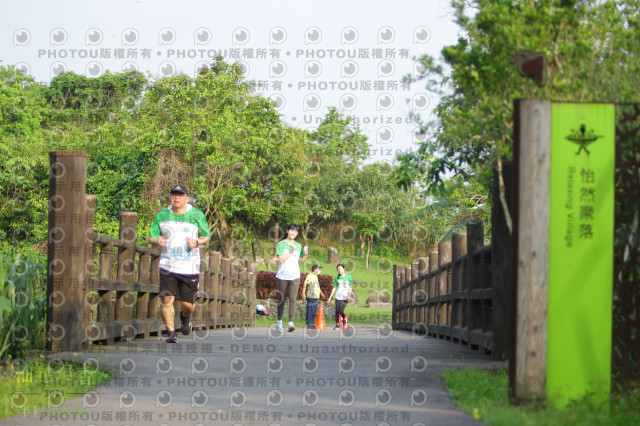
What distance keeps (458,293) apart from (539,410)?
5748mm

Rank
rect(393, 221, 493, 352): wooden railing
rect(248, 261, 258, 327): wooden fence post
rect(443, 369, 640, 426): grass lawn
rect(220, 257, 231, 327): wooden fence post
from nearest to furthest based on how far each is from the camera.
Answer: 1. rect(443, 369, 640, 426): grass lawn
2. rect(393, 221, 493, 352): wooden railing
3. rect(220, 257, 231, 327): wooden fence post
4. rect(248, 261, 258, 327): wooden fence post

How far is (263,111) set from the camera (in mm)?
39469

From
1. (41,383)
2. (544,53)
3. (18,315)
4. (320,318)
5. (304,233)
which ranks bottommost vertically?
(320,318)

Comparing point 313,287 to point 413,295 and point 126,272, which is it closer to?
point 413,295

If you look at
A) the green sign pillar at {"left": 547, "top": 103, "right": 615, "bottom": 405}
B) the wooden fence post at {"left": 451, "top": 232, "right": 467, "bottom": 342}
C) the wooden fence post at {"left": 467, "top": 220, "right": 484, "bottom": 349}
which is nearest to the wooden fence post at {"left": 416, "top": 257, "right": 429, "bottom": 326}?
the wooden fence post at {"left": 451, "top": 232, "right": 467, "bottom": 342}

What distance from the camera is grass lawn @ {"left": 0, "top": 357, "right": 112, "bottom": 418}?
5.21 meters

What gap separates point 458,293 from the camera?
10.2 meters

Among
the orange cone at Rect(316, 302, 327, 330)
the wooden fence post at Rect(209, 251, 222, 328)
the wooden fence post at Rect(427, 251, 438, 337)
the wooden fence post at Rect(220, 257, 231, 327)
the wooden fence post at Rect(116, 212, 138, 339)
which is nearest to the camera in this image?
the wooden fence post at Rect(116, 212, 138, 339)

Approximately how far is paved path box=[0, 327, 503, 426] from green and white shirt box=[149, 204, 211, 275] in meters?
1.25

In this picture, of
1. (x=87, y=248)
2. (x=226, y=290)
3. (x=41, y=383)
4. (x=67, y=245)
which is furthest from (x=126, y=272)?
(x=226, y=290)

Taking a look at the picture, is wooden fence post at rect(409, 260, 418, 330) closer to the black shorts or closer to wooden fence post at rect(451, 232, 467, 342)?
wooden fence post at rect(451, 232, 467, 342)

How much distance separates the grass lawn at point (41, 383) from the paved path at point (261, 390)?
0.34 feet

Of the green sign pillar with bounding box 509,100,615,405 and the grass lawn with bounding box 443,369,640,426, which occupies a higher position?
the green sign pillar with bounding box 509,100,615,405

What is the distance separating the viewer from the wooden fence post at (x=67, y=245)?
24.2 feet
